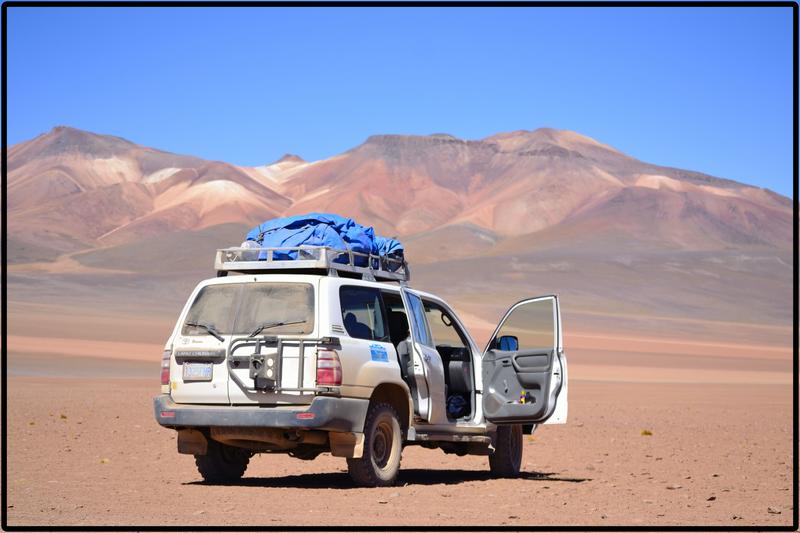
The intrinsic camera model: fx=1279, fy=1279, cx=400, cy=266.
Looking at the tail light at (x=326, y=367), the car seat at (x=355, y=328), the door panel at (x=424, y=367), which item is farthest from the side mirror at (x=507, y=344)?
the tail light at (x=326, y=367)

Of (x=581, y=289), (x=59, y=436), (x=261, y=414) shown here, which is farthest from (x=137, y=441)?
(x=581, y=289)

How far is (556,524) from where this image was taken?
9250 mm

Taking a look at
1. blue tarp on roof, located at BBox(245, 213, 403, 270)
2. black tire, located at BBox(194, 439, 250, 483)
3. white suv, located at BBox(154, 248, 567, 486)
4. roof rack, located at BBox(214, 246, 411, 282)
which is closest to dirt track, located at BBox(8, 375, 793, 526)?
black tire, located at BBox(194, 439, 250, 483)

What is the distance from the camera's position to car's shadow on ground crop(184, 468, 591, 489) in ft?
40.8

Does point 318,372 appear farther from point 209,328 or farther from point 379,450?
point 379,450

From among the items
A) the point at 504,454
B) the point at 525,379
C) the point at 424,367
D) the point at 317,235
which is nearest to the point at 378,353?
the point at 424,367

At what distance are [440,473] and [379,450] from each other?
9.81 ft

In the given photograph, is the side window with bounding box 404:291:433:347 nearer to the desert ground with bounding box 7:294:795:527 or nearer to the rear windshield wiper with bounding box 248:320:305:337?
the desert ground with bounding box 7:294:795:527

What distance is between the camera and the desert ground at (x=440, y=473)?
9773mm

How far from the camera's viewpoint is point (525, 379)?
13.0 meters

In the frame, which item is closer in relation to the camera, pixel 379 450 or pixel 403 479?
pixel 379 450

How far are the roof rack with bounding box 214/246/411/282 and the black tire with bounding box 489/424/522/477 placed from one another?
2.46m

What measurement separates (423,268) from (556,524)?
127 m

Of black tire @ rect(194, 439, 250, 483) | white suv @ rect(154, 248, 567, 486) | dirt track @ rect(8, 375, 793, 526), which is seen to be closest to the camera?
dirt track @ rect(8, 375, 793, 526)
